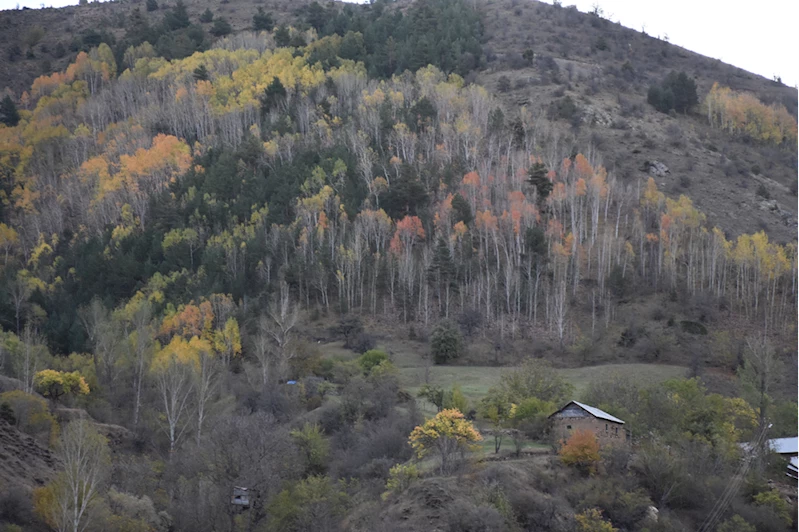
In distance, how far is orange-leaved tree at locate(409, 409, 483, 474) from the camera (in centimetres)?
4331

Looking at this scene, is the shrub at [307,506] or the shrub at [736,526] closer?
the shrub at [736,526]

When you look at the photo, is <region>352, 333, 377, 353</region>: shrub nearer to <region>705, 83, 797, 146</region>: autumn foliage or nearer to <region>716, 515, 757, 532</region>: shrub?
<region>716, 515, 757, 532</region>: shrub

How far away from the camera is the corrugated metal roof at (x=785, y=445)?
45438mm

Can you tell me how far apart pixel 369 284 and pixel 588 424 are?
3414 centimetres

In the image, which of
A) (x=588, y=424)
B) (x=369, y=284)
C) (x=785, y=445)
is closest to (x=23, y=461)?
(x=588, y=424)

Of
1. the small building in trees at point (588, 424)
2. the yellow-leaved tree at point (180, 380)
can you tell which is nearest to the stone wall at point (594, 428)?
the small building in trees at point (588, 424)

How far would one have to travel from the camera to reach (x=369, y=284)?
75938 mm

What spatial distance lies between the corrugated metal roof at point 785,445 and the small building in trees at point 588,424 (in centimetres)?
802

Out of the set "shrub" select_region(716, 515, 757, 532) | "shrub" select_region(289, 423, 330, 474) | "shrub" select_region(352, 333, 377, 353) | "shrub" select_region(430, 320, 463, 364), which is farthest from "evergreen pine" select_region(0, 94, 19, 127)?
"shrub" select_region(716, 515, 757, 532)

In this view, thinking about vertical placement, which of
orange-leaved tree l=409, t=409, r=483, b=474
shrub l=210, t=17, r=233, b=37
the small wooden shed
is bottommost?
the small wooden shed

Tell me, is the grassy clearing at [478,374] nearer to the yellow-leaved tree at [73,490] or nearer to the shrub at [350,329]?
the shrub at [350,329]

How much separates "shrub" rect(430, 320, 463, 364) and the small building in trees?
63.2ft

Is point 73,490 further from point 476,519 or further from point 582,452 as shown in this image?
point 582,452

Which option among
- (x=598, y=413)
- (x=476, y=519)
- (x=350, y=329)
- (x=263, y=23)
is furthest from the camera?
(x=263, y=23)
